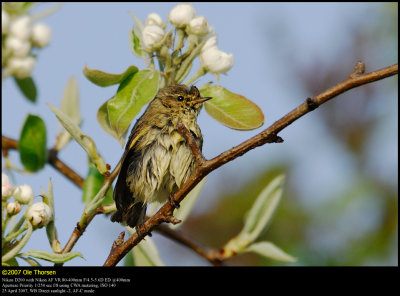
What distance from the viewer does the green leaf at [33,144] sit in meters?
2.95

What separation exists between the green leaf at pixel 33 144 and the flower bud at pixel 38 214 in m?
0.47

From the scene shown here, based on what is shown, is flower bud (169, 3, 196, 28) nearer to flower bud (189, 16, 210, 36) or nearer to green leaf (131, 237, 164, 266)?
flower bud (189, 16, 210, 36)

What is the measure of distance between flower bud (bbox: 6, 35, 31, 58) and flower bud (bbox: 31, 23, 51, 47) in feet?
0.36

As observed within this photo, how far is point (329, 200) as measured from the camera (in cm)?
450

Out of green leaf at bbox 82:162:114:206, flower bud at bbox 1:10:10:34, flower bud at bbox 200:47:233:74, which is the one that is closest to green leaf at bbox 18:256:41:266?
green leaf at bbox 82:162:114:206

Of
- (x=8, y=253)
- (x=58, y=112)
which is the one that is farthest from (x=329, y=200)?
(x=8, y=253)

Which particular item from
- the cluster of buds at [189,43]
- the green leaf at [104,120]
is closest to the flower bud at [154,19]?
the cluster of buds at [189,43]

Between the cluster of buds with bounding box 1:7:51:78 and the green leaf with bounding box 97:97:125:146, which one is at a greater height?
the green leaf with bounding box 97:97:125:146

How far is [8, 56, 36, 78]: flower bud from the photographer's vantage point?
2.24 metres

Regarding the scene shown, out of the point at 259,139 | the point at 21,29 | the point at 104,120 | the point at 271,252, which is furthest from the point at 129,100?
the point at 271,252

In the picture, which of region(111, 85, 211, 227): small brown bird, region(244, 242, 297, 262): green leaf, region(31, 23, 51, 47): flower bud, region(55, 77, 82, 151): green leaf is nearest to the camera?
region(31, 23, 51, 47): flower bud

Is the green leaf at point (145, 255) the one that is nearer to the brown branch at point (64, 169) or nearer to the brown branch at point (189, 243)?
the brown branch at point (189, 243)
